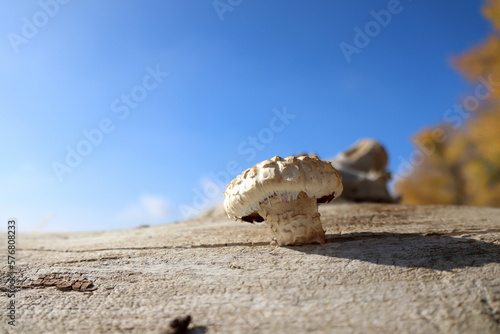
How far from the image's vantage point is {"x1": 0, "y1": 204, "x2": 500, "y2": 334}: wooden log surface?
1817 millimetres

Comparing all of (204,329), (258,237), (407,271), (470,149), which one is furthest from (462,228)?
(470,149)

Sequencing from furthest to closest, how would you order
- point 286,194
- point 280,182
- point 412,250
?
1. point 412,250
2. point 286,194
3. point 280,182

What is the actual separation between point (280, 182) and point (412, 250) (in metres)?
1.27

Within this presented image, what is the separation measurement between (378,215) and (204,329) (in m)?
3.51

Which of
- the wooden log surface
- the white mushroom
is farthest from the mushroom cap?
the wooden log surface

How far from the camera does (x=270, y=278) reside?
231 centimetres

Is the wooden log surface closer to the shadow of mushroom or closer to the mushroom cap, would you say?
the shadow of mushroom

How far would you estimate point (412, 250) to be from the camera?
2.63 metres

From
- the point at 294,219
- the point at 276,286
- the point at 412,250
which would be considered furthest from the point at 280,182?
the point at 412,250

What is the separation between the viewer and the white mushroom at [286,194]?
7.80 ft

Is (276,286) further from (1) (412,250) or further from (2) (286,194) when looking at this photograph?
(1) (412,250)

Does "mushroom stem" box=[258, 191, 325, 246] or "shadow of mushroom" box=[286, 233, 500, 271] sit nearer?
"shadow of mushroom" box=[286, 233, 500, 271]

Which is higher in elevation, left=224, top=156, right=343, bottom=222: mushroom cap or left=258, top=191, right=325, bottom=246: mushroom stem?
left=224, top=156, right=343, bottom=222: mushroom cap

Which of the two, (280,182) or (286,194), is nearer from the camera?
(280,182)
